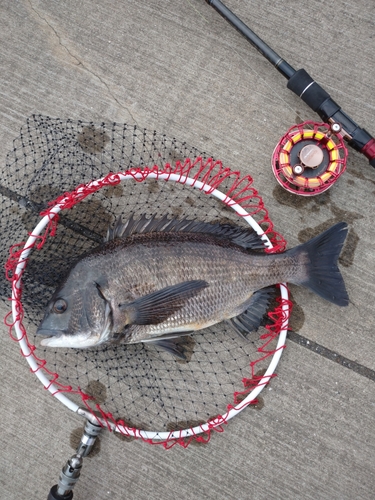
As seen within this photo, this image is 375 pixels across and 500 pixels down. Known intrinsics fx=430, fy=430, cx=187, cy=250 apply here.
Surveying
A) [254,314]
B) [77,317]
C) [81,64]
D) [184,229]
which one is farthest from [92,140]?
[254,314]

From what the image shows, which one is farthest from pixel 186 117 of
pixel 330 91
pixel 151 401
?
pixel 151 401

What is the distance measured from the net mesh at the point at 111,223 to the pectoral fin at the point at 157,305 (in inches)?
20.7

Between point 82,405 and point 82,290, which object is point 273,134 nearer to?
point 82,290

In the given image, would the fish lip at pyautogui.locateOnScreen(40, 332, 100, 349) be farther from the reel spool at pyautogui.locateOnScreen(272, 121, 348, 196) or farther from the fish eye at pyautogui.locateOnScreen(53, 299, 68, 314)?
the reel spool at pyautogui.locateOnScreen(272, 121, 348, 196)

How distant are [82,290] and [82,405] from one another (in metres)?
1.02

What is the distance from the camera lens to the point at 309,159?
9.93 ft

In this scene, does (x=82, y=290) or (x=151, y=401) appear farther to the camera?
(x=151, y=401)

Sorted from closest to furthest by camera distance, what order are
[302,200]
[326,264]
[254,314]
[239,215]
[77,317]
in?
[77,317]
[326,264]
[254,314]
[239,215]
[302,200]

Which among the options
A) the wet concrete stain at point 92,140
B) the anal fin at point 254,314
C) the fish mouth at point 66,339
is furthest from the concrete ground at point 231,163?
the fish mouth at point 66,339

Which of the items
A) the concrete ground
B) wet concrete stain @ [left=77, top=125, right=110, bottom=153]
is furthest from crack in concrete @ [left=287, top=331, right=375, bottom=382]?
wet concrete stain @ [left=77, top=125, right=110, bottom=153]

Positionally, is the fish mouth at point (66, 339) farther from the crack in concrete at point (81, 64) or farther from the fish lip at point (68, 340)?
the crack in concrete at point (81, 64)

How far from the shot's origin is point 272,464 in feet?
10.7

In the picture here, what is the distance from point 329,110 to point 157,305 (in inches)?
72.6

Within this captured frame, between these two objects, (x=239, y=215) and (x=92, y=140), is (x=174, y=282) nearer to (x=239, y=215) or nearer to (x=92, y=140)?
(x=239, y=215)
